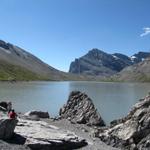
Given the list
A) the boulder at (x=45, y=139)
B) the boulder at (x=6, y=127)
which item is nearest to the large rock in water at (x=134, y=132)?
the boulder at (x=45, y=139)

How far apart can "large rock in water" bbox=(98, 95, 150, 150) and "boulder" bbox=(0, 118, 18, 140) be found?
11711 millimetres

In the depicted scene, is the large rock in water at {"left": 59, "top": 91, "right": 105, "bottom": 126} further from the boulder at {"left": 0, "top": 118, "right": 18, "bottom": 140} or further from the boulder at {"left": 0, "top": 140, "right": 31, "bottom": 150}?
the boulder at {"left": 0, "top": 140, "right": 31, "bottom": 150}

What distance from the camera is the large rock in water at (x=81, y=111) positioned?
5728 cm

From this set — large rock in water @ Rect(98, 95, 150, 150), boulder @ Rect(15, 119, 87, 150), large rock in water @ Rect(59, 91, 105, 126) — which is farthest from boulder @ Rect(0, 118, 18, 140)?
large rock in water @ Rect(59, 91, 105, 126)

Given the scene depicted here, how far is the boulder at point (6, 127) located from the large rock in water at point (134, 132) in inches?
461

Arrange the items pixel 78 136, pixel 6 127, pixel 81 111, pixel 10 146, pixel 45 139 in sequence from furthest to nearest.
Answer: pixel 81 111 → pixel 78 136 → pixel 45 139 → pixel 6 127 → pixel 10 146

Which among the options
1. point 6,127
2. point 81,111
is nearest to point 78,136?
point 6,127

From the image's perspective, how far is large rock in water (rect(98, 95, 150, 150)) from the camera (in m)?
36.2

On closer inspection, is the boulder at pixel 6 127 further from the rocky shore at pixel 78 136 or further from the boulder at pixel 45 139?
the boulder at pixel 45 139

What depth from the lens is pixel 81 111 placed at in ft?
202

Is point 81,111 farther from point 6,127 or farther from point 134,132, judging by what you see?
point 6,127

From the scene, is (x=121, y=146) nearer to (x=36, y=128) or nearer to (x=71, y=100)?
(x=36, y=128)

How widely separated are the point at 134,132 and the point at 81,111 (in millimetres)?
24874

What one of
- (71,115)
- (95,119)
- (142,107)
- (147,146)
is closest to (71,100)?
(71,115)
